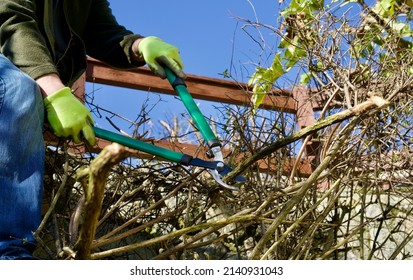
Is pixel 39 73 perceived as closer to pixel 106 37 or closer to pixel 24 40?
pixel 24 40

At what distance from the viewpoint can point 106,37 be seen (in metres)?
3.38

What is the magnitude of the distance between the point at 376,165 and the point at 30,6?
56.1 inches

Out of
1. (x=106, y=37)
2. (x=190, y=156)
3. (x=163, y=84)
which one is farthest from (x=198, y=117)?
(x=163, y=84)

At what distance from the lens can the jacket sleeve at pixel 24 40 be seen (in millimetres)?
2707

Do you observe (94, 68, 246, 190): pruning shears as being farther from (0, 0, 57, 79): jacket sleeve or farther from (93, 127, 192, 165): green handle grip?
(0, 0, 57, 79): jacket sleeve

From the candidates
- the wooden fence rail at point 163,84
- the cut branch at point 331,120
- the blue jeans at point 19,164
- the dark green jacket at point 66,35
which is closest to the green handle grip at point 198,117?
the cut branch at point 331,120

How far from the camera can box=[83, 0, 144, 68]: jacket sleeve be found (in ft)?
10.9

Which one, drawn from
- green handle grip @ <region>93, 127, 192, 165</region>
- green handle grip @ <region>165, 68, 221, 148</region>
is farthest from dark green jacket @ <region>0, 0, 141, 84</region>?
green handle grip @ <region>165, 68, 221, 148</region>

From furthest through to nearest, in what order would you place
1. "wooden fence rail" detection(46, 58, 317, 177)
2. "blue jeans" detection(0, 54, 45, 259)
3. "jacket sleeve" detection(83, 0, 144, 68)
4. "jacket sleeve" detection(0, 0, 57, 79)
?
"wooden fence rail" detection(46, 58, 317, 177), "jacket sleeve" detection(83, 0, 144, 68), "jacket sleeve" detection(0, 0, 57, 79), "blue jeans" detection(0, 54, 45, 259)

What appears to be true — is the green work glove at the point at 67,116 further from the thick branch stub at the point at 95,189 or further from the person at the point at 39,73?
the thick branch stub at the point at 95,189

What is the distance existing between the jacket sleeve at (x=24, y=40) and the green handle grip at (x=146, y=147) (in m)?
0.28

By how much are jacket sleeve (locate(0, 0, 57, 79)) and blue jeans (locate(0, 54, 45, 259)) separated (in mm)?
162

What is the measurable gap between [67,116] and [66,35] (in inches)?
28.0
